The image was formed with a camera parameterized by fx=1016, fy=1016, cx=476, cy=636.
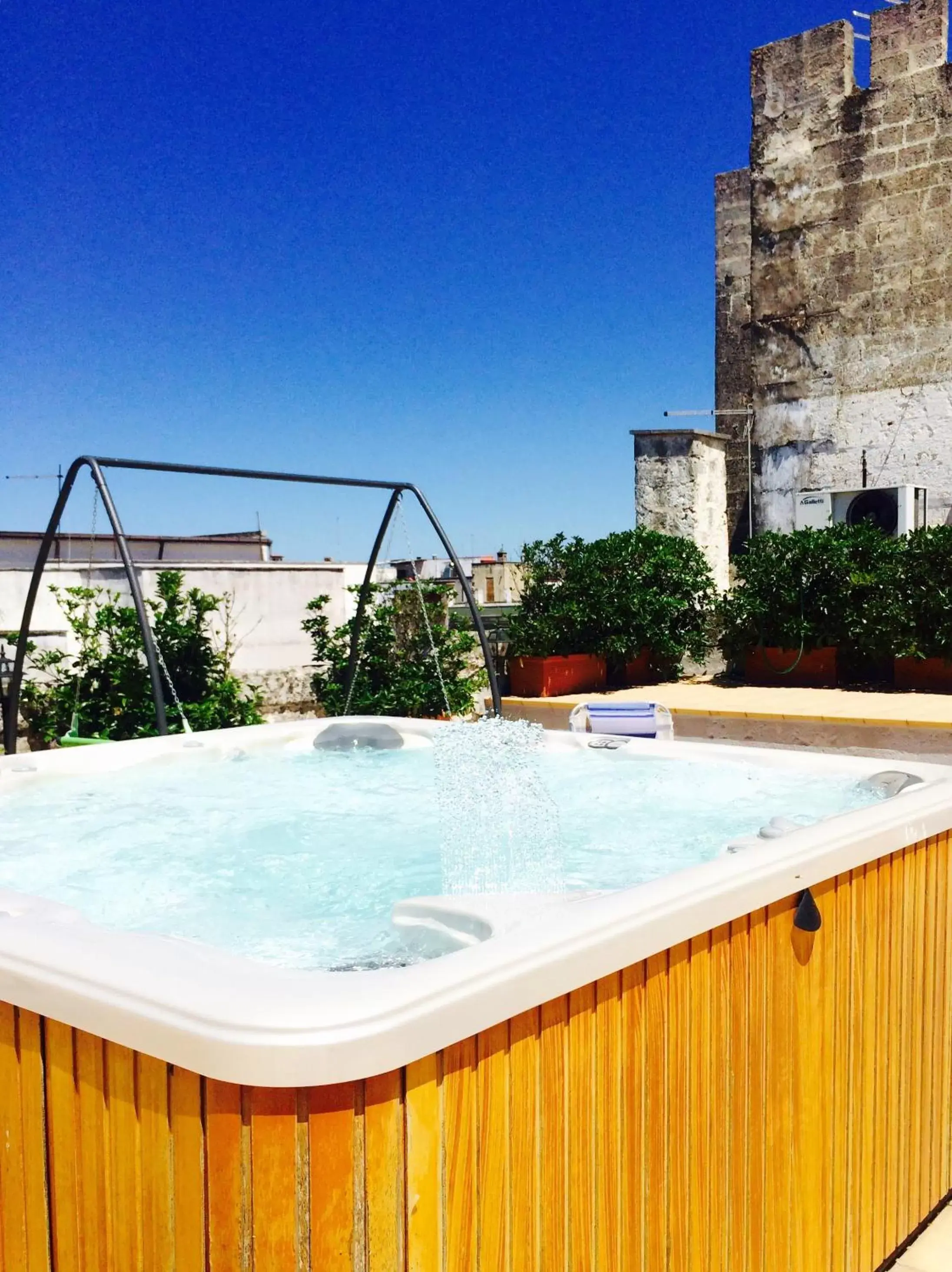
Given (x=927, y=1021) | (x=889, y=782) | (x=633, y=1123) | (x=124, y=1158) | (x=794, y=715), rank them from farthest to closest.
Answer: (x=794, y=715) → (x=889, y=782) → (x=927, y=1021) → (x=633, y=1123) → (x=124, y=1158)

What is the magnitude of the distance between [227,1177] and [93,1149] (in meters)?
0.23

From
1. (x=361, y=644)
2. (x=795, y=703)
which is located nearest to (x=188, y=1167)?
(x=361, y=644)

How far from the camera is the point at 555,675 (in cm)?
759

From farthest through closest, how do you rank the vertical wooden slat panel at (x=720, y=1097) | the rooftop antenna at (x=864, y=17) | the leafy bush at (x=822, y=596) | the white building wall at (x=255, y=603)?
the rooftop antenna at (x=864, y=17) < the leafy bush at (x=822, y=596) < the white building wall at (x=255, y=603) < the vertical wooden slat panel at (x=720, y=1097)

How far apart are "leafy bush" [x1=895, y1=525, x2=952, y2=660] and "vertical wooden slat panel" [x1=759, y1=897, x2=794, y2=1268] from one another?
5.68 meters

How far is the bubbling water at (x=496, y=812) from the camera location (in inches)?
114

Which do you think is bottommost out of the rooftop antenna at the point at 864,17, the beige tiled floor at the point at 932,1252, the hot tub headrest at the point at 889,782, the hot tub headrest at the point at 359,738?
the beige tiled floor at the point at 932,1252

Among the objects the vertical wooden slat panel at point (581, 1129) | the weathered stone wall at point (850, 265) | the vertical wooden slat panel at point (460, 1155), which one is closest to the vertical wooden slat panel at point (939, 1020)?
the vertical wooden slat panel at point (581, 1129)

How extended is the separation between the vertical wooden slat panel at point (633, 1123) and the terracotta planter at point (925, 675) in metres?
6.23

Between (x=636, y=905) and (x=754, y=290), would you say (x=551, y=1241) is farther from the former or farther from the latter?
(x=754, y=290)

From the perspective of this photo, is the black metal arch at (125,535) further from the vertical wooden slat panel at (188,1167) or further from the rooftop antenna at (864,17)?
the rooftop antenna at (864,17)

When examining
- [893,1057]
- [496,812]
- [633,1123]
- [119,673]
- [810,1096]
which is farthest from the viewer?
[119,673]

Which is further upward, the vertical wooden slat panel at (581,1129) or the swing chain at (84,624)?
the swing chain at (84,624)

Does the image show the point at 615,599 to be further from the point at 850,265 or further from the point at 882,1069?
the point at 882,1069
